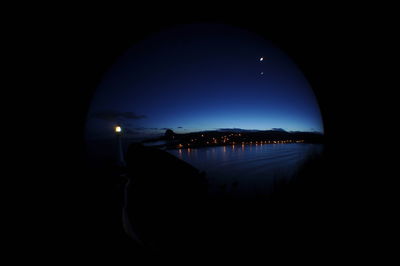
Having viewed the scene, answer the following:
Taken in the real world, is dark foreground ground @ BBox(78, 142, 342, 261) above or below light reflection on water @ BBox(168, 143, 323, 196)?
above

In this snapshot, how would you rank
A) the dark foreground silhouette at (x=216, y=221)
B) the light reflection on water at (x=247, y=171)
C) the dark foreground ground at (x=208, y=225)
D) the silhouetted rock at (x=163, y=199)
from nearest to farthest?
the dark foreground ground at (x=208, y=225)
the dark foreground silhouette at (x=216, y=221)
the silhouetted rock at (x=163, y=199)
the light reflection on water at (x=247, y=171)

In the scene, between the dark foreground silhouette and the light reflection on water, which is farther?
the light reflection on water

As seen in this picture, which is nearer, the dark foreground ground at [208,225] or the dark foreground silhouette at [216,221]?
the dark foreground ground at [208,225]

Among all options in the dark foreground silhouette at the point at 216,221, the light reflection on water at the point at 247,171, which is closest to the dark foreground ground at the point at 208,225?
the dark foreground silhouette at the point at 216,221

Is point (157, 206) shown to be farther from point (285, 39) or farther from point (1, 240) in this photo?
point (285, 39)

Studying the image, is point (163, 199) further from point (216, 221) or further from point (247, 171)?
point (247, 171)

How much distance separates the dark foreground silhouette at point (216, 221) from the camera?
2.55 meters

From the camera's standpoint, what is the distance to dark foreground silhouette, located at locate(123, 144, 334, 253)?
100 inches

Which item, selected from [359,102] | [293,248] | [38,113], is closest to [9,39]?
[38,113]

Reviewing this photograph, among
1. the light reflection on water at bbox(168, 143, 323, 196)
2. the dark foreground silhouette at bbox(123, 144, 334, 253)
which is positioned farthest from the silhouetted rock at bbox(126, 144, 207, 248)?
the light reflection on water at bbox(168, 143, 323, 196)

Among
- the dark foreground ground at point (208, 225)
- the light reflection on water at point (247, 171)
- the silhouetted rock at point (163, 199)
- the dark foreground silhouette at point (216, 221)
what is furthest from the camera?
the light reflection on water at point (247, 171)

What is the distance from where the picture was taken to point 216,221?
3.94 m

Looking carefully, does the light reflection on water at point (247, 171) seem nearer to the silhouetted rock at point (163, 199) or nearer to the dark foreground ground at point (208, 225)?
the dark foreground ground at point (208, 225)

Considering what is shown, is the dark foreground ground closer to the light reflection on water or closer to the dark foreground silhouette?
the dark foreground silhouette
